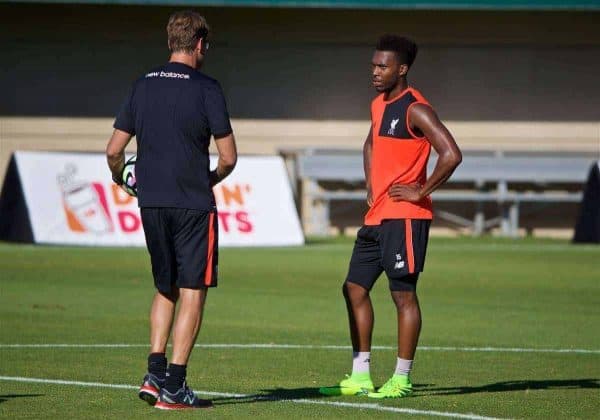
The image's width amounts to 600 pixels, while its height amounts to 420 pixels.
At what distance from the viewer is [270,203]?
82.0 feet

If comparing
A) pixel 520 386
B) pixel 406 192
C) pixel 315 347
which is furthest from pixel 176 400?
pixel 315 347

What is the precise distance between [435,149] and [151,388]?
2220 mm

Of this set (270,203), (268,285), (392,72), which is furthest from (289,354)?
(270,203)

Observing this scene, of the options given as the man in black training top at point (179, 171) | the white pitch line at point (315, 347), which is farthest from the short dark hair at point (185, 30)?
the white pitch line at point (315, 347)

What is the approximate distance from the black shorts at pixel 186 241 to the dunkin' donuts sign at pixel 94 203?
50.5 feet

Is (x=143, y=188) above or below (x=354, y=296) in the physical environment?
above

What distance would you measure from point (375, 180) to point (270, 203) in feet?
50.5

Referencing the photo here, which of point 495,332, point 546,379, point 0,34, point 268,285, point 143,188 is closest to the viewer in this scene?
point 143,188

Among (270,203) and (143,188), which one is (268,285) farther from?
(143,188)

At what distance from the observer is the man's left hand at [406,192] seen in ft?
30.8

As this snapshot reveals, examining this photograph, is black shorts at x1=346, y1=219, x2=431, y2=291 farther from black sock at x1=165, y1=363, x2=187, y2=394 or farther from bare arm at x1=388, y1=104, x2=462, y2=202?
black sock at x1=165, y1=363, x2=187, y2=394

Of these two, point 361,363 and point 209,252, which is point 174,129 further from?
point 361,363

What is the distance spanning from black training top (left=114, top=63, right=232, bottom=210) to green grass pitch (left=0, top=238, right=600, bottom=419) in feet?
3.93

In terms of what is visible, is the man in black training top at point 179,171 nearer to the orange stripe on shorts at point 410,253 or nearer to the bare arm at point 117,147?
the bare arm at point 117,147
